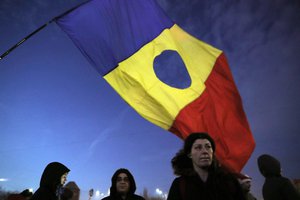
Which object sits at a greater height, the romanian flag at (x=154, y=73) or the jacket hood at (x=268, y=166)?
the romanian flag at (x=154, y=73)

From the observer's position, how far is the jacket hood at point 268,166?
13.0 feet

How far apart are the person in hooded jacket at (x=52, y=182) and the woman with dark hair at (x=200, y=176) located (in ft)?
8.00

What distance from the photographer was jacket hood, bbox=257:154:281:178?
3967mm

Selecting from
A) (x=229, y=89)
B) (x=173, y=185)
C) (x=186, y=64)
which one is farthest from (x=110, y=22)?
(x=173, y=185)

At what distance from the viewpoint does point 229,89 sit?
6.35m

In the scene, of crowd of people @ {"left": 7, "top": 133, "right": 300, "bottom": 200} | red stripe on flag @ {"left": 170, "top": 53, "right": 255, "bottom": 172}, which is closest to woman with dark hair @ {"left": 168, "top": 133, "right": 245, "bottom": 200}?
crowd of people @ {"left": 7, "top": 133, "right": 300, "bottom": 200}

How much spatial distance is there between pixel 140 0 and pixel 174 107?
288 cm

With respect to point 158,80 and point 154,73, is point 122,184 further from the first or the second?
point 154,73

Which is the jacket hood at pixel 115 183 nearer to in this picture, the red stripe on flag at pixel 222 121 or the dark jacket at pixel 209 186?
the red stripe on flag at pixel 222 121

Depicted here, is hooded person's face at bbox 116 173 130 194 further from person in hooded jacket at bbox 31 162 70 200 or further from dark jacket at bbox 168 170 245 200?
dark jacket at bbox 168 170 245 200

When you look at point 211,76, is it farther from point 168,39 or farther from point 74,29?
point 74,29

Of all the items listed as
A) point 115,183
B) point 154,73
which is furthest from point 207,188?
point 154,73

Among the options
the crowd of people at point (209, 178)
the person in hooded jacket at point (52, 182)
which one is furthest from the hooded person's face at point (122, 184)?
the crowd of people at point (209, 178)

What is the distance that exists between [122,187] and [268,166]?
271 centimetres
